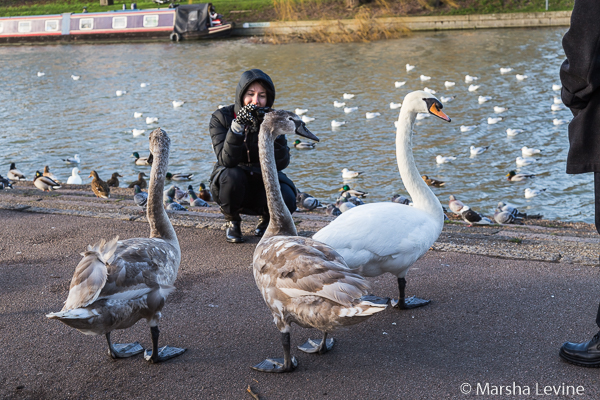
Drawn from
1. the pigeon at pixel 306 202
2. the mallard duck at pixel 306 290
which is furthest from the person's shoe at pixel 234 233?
the pigeon at pixel 306 202

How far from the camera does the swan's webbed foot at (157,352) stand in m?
3.67

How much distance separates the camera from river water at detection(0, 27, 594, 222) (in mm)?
11992

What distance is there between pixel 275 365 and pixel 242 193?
257 centimetres

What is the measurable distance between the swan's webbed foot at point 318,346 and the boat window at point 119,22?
3575 centimetres

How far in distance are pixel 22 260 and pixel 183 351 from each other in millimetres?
2476

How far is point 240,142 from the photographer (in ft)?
18.4

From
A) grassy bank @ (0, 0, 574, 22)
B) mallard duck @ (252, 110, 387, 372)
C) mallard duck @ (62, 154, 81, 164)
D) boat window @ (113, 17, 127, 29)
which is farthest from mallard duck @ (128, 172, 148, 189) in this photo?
boat window @ (113, 17, 127, 29)

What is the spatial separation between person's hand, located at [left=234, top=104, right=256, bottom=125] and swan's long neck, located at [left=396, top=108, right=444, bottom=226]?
1316mm

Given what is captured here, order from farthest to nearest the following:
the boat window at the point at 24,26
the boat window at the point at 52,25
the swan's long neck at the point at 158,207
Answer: the boat window at the point at 24,26 → the boat window at the point at 52,25 → the swan's long neck at the point at 158,207

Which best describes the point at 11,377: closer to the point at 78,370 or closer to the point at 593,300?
the point at 78,370

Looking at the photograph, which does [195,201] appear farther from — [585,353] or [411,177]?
[585,353]

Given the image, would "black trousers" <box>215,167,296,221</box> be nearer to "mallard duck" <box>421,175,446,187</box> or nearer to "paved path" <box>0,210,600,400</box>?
"paved path" <box>0,210,600,400</box>

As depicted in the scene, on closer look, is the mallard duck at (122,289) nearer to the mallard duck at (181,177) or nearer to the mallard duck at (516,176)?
the mallard duck at (181,177)

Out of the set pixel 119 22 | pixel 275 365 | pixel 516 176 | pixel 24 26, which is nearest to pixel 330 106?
pixel 516 176
